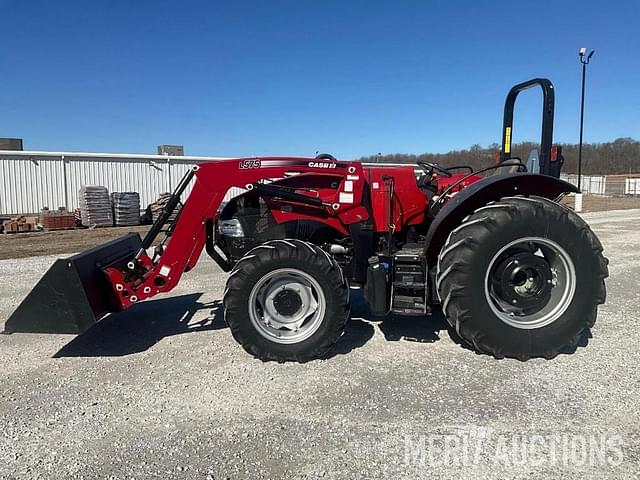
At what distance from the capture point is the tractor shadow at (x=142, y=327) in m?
4.43

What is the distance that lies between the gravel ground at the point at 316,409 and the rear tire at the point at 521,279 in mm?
252

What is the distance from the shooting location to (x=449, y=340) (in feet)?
14.9

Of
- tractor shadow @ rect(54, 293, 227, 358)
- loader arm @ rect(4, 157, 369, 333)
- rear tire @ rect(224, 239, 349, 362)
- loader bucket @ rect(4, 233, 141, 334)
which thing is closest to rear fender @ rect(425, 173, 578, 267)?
loader arm @ rect(4, 157, 369, 333)

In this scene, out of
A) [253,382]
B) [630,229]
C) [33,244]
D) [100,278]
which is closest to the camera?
[253,382]

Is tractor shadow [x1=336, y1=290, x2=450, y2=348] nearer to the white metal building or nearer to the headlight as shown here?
the headlight

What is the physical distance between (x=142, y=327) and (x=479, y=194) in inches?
144

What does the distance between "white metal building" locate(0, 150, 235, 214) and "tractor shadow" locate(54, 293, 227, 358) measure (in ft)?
51.3

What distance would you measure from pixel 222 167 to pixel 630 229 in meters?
14.1

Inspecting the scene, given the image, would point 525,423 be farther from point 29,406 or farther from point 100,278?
point 100,278

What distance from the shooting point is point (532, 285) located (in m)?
4.12

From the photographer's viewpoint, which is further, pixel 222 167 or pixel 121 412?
pixel 222 167

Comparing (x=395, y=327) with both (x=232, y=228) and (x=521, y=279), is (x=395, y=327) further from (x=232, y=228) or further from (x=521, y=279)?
(x=232, y=228)

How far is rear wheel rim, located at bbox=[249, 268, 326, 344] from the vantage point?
4031 millimetres

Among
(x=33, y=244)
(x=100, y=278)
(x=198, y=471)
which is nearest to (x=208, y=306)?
(x=100, y=278)
